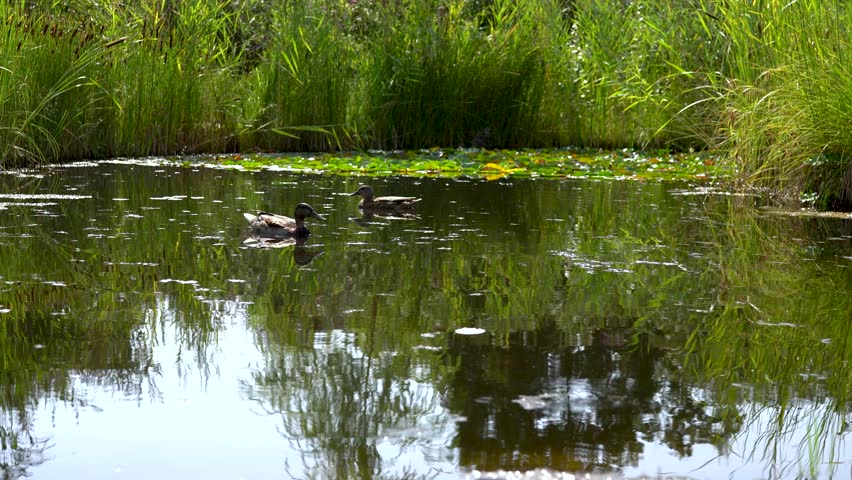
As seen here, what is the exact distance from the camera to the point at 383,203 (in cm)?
874

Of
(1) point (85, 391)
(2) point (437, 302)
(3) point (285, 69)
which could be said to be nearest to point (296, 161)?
(3) point (285, 69)

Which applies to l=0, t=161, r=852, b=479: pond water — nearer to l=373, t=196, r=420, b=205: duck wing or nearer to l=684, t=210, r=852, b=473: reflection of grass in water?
l=684, t=210, r=852, b=473: reflection of grass in water

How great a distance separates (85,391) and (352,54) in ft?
33.5

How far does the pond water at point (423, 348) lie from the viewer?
344cm

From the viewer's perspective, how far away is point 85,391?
13.1ft

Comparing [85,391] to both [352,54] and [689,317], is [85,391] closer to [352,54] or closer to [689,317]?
[689,317]

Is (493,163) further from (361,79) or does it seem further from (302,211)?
(302,211)

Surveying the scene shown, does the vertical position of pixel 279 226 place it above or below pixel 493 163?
below

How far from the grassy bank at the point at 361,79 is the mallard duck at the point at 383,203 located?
335cm

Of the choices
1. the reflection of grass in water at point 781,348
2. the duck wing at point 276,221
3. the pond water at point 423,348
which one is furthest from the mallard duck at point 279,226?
the reflection of grass in water at point 781,348

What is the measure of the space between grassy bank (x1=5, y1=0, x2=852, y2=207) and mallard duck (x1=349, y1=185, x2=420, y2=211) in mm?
3346

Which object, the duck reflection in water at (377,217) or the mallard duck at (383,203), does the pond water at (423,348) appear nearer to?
the duck reflection in water at (377,217)

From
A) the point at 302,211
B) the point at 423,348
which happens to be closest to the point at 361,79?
the point at 302,211

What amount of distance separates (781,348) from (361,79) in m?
9.60
